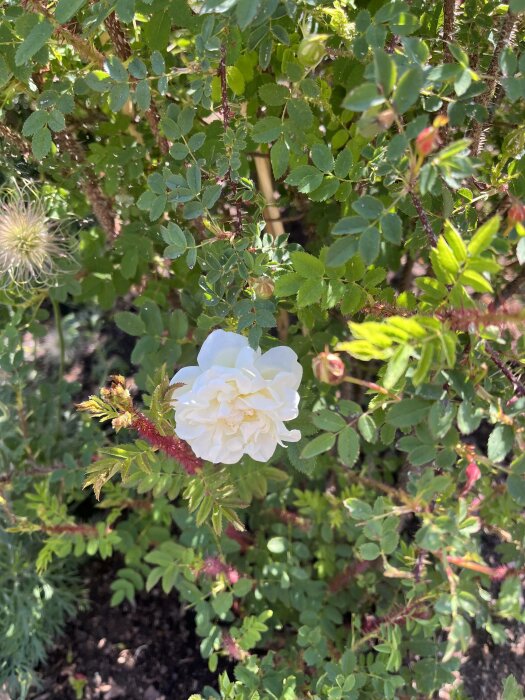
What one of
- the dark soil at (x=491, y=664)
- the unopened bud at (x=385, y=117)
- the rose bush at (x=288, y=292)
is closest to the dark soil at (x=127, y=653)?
the rose bush at (x=288, y=292)

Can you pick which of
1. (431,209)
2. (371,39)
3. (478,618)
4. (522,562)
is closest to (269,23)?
(371,39)

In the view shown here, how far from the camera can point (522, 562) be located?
2.98ft

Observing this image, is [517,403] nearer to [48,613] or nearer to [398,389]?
[398,389]

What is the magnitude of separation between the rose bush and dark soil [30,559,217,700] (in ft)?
0.45

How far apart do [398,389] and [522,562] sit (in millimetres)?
396

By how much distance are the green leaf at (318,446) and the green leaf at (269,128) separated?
0.43 meters

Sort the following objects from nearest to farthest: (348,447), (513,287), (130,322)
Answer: (348,447) → (130,322) → (513,287)

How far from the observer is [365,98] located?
0.57m

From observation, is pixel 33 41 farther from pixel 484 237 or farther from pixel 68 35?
pixel 484 237

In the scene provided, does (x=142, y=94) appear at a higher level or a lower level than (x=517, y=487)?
higher

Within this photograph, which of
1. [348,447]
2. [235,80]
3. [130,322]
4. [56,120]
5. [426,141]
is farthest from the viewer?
[130,322]

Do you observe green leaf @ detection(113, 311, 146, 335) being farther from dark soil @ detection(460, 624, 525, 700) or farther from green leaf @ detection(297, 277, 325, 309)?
dark soil @ detection(460, 624, 525, 700)

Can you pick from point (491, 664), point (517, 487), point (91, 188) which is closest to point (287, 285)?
point (517, 487)

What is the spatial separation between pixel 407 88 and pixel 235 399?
40cm
